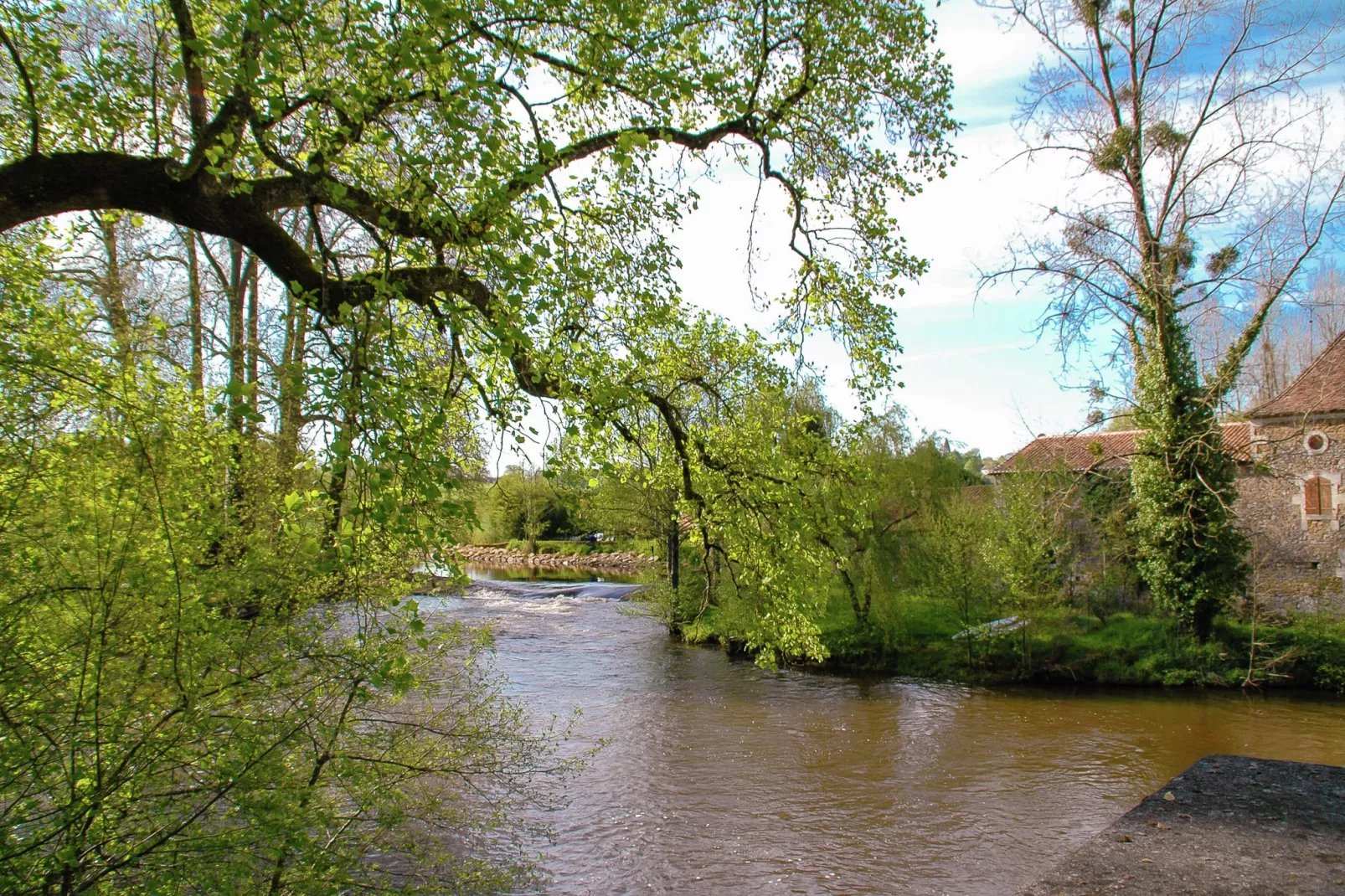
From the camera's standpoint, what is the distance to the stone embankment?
41.4 m

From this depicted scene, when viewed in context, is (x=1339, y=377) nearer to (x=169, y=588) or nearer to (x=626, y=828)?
(x=626, y=828)

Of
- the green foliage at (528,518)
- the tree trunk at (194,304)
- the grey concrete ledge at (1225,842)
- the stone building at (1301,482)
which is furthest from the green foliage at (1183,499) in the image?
the green foliage at (528,518)

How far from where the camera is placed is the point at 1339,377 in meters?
21.0

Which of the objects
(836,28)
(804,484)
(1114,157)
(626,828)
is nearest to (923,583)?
(1114,157)

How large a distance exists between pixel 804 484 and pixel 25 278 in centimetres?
563

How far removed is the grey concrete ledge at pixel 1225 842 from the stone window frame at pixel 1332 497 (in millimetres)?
16983

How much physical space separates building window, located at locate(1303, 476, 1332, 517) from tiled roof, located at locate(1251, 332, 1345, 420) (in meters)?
1.73

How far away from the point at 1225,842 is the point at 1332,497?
19.7 m

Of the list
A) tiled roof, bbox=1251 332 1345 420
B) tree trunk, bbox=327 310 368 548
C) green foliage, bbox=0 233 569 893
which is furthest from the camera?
tiled roof, bbox=1251 332 1345 420

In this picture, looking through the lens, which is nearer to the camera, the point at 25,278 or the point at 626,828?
the point at 25,278

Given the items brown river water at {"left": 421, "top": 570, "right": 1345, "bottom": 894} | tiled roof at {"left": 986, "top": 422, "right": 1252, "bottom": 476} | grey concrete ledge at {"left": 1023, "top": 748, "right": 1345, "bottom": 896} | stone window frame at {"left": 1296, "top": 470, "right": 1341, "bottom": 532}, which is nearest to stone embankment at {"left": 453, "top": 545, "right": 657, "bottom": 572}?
tiled roof at {"left": 986, "top": 422, "right": 1252, "bottom": 476}

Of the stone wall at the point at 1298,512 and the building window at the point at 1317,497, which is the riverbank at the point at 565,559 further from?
the building window at the point at 1317,497

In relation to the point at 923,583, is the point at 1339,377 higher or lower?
higher

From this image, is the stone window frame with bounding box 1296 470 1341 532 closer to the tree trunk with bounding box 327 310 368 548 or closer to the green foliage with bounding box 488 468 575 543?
the tree trunk with bounding box 327 310 368 548
